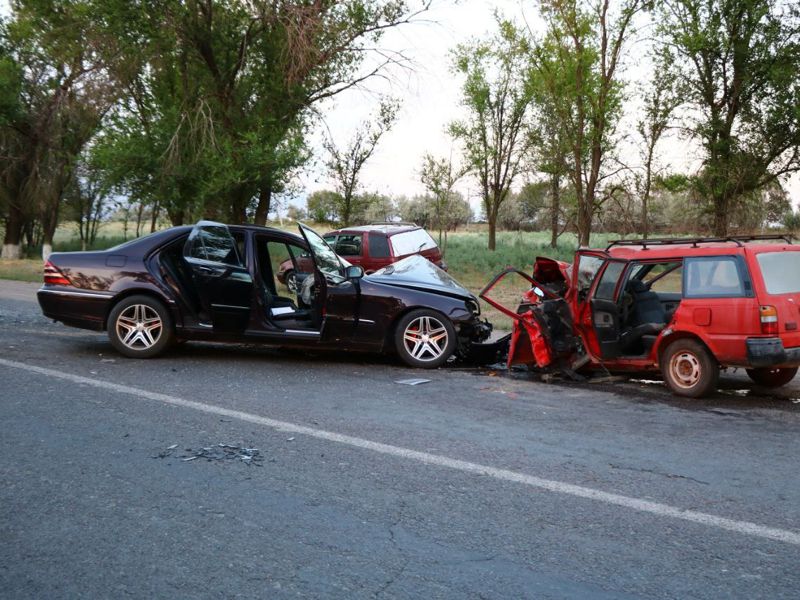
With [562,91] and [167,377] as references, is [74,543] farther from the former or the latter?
[562,91]

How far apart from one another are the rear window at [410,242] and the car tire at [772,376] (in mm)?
8848

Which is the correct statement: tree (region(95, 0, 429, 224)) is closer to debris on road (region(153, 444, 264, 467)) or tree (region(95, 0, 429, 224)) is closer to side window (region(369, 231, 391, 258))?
side window (region(369, 231, 391, 258))

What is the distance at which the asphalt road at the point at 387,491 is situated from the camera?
11.3ft

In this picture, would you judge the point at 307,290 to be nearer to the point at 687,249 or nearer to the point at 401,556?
the point at 687,249

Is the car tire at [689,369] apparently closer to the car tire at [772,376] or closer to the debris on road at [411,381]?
the car tire at [772,376]

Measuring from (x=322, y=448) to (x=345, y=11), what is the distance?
63.4 ft

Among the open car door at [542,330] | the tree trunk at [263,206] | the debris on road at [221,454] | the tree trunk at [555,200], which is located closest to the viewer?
the debris on road at [221,454]

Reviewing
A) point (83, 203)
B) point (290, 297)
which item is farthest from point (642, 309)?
point (83, 203)

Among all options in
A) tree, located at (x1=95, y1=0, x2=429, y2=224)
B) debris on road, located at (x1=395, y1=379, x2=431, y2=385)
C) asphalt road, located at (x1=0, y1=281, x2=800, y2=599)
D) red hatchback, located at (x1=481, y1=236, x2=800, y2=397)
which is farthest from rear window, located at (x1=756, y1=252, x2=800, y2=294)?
tree, located at (x1=95, y1=0, x2=429, y2=224)

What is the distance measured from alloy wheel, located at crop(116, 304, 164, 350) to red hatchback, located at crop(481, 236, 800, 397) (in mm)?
4098

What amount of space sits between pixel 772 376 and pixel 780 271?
1448 millimetres

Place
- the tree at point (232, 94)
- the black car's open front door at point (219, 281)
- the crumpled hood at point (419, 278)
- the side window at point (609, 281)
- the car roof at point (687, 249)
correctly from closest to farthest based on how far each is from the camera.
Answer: the car roof at point (687, 249) → the side window at point (609, 281) → the black car's open front door at point (219, 281) → the crumpled hood at point (419, 278) → the tree at point (232, 94)

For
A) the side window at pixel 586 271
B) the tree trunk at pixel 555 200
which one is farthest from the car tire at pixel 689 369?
the tree trunk at pixel 555 200

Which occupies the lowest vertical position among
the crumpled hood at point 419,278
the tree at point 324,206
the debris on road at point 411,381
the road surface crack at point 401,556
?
the road surface crack at point 401,556
